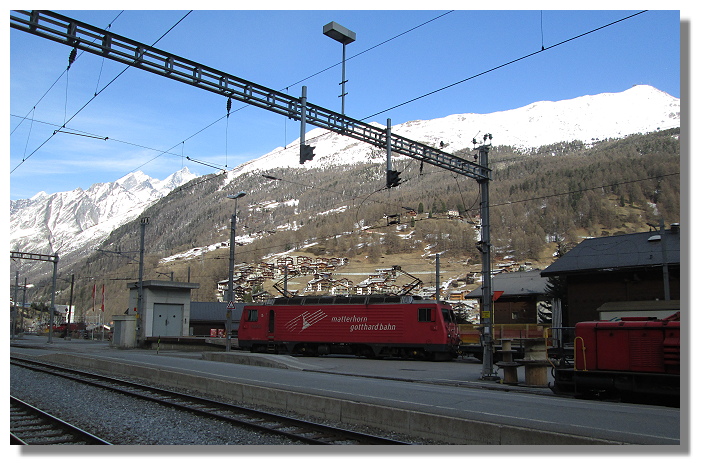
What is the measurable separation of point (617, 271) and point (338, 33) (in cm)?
2439

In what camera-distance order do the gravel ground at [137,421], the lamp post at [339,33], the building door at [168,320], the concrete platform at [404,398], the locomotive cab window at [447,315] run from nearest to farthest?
the concrete platform at [404,398]
the gravel ground at [137,421]
the lamp post at [339,33]
the locomotive cab window at [447,315]
the building door at [168,320]

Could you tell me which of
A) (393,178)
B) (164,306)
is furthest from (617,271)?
(164,306)

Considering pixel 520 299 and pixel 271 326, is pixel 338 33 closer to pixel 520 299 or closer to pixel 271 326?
pixel 271 326

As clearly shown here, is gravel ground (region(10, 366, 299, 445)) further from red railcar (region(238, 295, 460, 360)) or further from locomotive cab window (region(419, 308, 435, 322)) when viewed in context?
locomotive cab window (region(419, 308, 435, 322))

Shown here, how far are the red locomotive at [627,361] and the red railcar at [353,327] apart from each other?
45.9 ft

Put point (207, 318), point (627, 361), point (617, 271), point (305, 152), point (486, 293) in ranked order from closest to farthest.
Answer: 1. point (627, 361)
2. point (305, 152)
3. point (486, 293)
4. point (617, 271)
5. point (207, 318)

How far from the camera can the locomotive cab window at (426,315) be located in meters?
29.2

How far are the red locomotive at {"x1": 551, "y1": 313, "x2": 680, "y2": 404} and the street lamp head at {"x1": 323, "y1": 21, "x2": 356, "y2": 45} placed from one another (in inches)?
384

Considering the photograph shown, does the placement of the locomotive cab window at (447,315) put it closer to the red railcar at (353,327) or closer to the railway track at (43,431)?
the red railcar at (353,327)

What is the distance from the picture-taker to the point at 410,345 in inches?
1170

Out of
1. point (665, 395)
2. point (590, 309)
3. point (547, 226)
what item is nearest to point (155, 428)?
point (665, 395)

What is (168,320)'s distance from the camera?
1753 inches

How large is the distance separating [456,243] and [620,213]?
40.2m

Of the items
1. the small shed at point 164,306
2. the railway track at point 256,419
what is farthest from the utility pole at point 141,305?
the railway track at point 256,419
